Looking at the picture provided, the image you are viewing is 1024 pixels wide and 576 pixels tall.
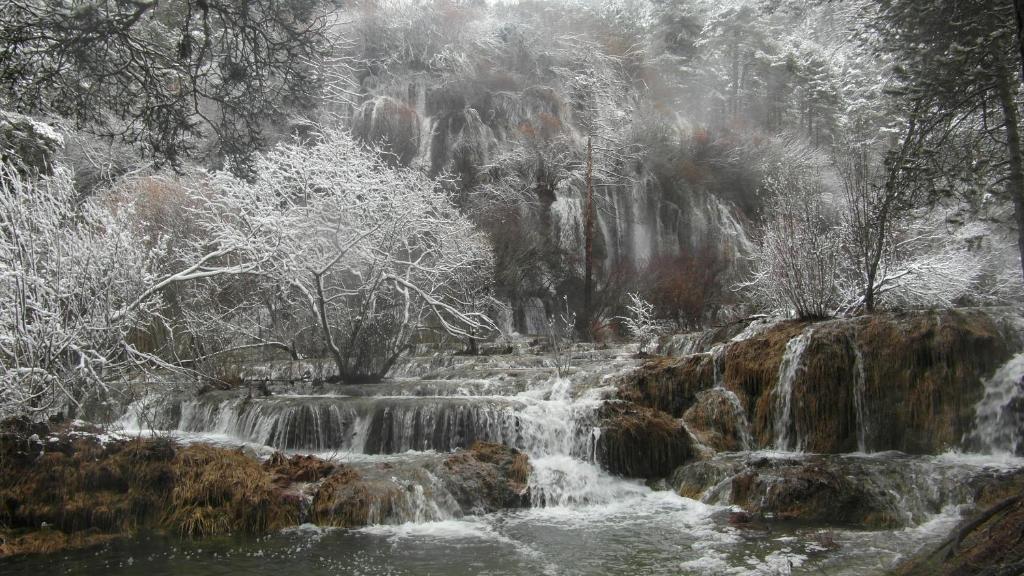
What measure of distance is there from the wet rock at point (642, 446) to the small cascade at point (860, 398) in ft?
7.13

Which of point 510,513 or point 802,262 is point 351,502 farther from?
point 802,262

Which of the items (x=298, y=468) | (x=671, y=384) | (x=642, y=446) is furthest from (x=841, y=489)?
(x=298, y=468)

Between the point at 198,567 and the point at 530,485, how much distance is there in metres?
3.82

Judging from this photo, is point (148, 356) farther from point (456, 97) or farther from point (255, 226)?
point (456, 97)

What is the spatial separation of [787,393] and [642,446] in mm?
2296

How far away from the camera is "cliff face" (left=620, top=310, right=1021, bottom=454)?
25.8 ft

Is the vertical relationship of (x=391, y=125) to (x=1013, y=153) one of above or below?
above

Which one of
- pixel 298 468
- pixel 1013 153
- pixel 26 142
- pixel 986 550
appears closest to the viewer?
pixel 986 550

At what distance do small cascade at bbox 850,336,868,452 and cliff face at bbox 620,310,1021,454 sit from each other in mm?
12

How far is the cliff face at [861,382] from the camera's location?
7.86m

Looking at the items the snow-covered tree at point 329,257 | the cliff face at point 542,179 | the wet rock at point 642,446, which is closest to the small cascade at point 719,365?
the wet rock at point 642,446

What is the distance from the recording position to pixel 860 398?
27.9 feet

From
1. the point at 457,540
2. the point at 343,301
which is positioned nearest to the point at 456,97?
the point at 343,301

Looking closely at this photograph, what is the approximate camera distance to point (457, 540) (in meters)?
6.40
